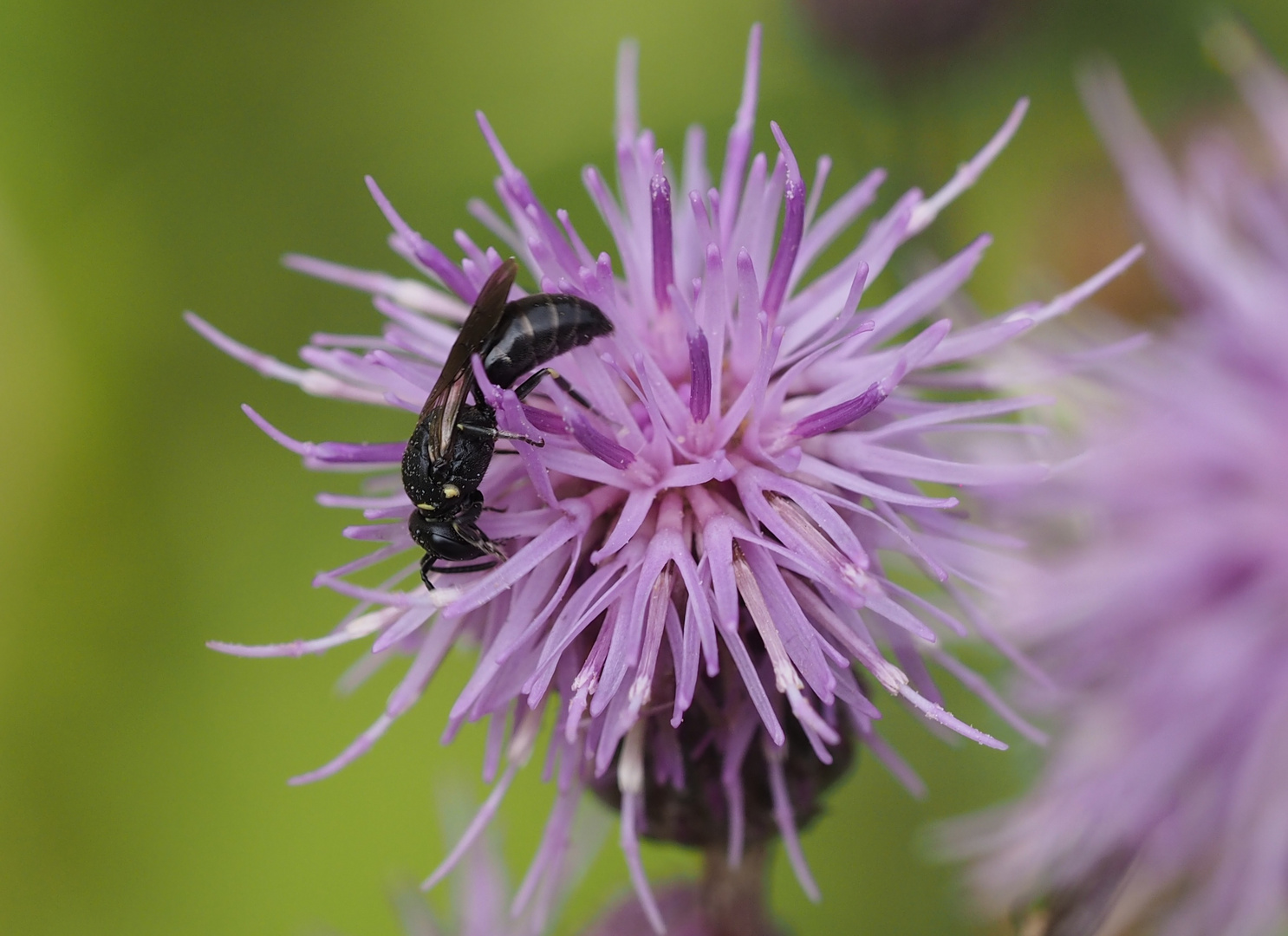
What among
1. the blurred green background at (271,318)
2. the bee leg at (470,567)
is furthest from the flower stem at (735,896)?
the blurred green background at (271,318)

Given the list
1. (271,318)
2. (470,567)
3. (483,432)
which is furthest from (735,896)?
(271,318)

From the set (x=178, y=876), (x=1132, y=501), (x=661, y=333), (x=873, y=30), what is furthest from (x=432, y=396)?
(x=178, y=876)

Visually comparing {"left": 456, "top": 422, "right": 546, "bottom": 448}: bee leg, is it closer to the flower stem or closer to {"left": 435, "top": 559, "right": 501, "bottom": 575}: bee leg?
{"left": 435, "top": 559, "right": 501, "bottom": 575}: bee leg

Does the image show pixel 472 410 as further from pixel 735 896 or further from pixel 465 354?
pixel 735 896

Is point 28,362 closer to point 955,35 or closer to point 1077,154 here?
point 955,35

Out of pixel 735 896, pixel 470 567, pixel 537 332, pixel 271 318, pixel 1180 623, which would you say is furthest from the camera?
pixel 271 318
